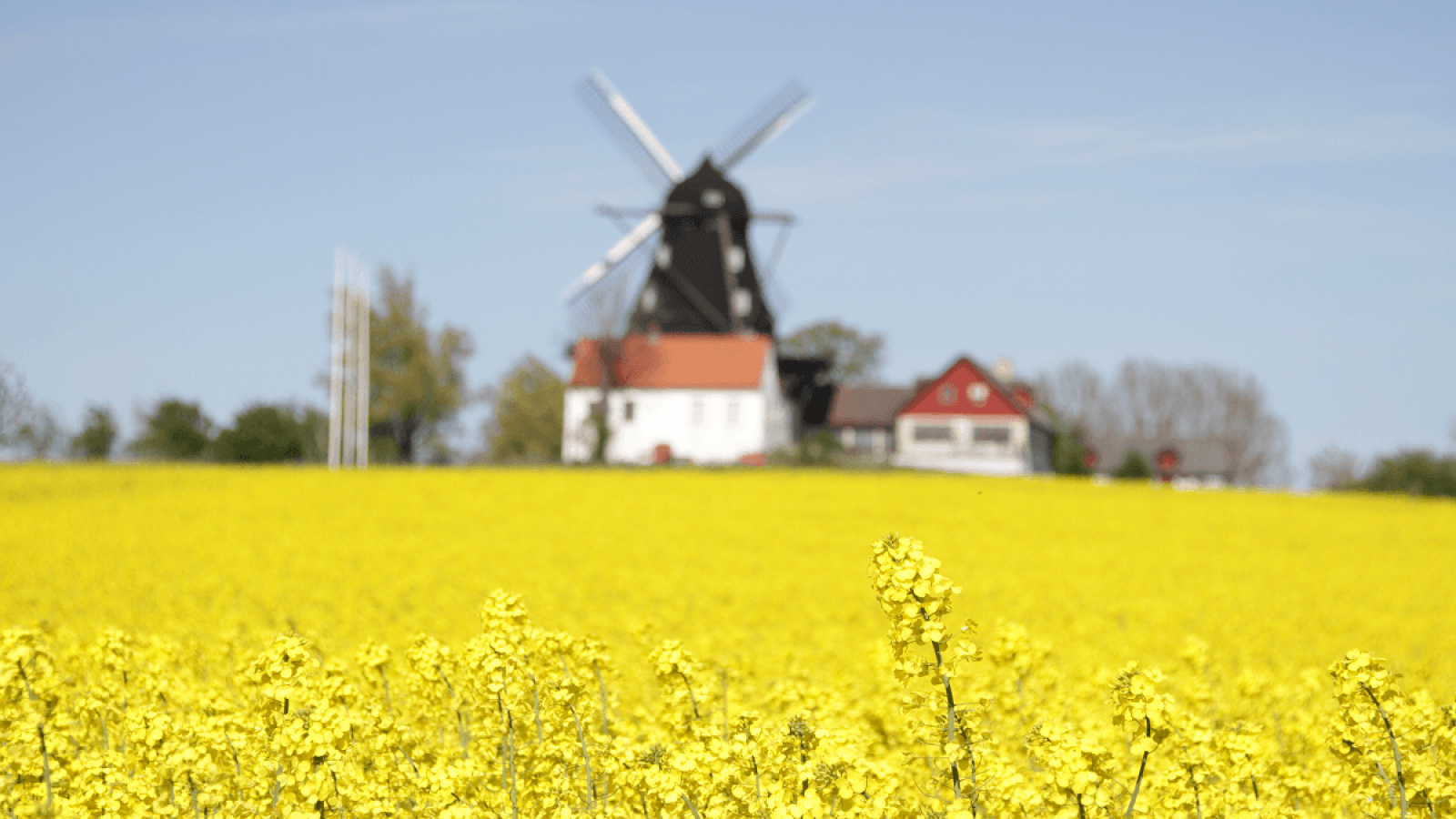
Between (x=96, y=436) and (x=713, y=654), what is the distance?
56.7m

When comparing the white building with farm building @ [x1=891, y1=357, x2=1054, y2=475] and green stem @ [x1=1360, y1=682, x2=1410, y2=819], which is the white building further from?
green stem @ [x1=1360, y1=682, x2=1410, y2=819]

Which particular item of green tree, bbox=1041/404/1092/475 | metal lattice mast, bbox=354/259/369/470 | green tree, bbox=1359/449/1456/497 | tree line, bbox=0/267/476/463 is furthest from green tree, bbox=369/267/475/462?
green tree, bbox=1359/449/1456/497

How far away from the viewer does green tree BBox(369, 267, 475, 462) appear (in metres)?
66.9

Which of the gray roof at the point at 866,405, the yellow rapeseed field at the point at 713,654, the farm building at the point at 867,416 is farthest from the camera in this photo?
the gray roof at the point at 866,405

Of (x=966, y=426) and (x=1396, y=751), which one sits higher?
(x=966, y=426)

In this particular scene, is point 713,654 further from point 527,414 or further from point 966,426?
point 527,414

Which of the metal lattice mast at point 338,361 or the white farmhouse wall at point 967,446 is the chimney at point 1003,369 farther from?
the metal lattice mast at point 338,361

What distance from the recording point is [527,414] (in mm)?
74125

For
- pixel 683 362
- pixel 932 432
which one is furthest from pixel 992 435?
pixel 683 362

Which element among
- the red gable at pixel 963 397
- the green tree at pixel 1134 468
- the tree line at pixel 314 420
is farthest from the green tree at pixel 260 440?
the green tree at pixel 1134 468

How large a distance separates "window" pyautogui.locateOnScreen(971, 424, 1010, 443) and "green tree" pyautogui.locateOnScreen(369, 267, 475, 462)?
30550 millimetres

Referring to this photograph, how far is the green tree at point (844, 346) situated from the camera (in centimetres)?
8294

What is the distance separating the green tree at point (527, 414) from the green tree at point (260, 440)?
598 inches

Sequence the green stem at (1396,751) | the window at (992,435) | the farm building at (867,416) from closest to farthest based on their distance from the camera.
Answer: the green stem at (1396,751) → the window at (992,435) → the farm building at (867,416)
